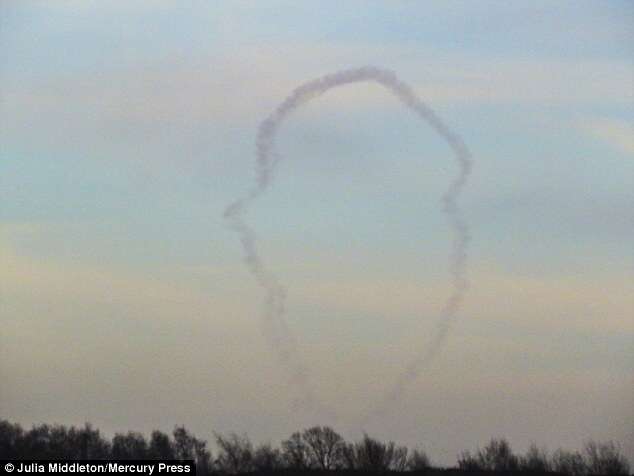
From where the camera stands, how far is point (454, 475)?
13900cm

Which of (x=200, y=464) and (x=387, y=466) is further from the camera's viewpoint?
(x=200, y=464)

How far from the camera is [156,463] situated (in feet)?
326

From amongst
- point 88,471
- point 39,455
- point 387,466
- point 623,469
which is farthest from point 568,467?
point 88,471

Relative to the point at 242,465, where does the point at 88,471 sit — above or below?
below

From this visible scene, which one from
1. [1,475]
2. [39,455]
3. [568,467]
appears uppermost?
[39,455]

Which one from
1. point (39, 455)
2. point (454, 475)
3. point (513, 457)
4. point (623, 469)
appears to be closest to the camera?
point (454, 475)

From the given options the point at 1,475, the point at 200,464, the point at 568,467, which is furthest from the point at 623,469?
the point at 1,475

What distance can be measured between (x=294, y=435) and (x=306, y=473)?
56.9m

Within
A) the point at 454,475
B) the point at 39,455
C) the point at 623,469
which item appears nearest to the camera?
the point at 454,475

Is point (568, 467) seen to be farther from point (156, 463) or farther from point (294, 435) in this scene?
point (156, 463)

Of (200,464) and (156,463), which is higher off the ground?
(200,464)

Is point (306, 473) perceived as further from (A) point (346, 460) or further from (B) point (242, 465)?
(B) point (242, 465)

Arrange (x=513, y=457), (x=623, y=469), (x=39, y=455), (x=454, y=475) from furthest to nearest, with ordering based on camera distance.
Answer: (x=39, y=455) → (x=513, y=457) → (x=623, y=469) → (x=454, y=475)

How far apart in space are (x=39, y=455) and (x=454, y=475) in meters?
78.6
